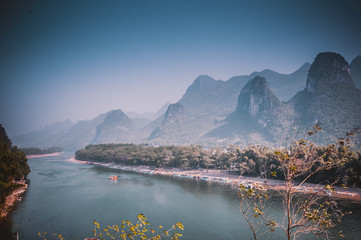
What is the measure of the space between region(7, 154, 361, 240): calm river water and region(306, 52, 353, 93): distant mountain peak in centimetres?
12950

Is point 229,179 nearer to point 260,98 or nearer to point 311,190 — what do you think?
point 311,190

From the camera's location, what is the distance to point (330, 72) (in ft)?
438

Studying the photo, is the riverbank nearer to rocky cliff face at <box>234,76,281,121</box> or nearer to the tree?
the tree

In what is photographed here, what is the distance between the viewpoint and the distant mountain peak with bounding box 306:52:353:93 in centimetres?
13250

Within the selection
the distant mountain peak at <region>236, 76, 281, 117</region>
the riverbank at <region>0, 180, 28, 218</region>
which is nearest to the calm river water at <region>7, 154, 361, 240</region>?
the riverbank at <region>0, 180, 28, 218</region>

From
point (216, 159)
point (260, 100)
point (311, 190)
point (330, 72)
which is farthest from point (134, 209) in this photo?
point (260, 100)

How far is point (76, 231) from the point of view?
21.9 meters

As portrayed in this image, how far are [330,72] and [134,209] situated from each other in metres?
154

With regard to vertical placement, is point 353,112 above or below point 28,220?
above

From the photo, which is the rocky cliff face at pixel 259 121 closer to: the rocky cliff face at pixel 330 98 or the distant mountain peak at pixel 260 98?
the distant mountain peak at pixel 260 98

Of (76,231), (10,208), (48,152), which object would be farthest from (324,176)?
(48,152)

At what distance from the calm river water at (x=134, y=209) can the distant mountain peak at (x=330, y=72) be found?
425ft

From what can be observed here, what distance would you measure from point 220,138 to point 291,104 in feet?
199

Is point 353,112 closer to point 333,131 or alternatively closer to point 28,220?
point 333,131
